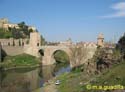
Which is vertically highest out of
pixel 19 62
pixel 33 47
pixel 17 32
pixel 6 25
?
pixel 6 25

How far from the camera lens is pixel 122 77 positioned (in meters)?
31.3

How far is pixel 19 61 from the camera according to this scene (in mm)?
89875

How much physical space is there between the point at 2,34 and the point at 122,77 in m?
90.6

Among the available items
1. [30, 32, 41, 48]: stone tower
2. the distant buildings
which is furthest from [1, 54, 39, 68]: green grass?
the distant buildings

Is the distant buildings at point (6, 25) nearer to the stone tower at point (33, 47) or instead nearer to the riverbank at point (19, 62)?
the stone tower at point (33, 47)

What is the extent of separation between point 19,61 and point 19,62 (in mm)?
671

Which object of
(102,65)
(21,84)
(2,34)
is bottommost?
(21,84)

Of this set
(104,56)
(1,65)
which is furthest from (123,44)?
(1,65)

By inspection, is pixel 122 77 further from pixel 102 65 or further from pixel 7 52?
pixel 7 52

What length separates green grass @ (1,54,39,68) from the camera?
8554cm

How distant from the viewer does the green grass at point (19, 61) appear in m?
85.5

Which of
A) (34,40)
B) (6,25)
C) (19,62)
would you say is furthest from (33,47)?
(6,25)

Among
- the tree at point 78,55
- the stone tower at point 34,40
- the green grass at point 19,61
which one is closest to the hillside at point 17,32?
the stone tower at point 34,40

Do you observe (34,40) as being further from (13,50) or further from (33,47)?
(13,50)
